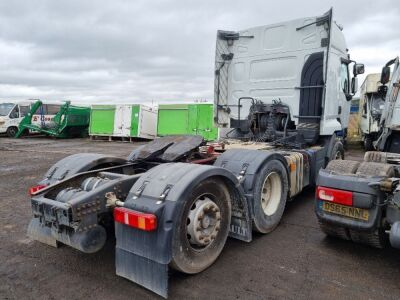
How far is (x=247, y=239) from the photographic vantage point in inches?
135

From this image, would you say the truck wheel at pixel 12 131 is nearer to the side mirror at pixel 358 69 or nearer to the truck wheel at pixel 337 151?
the truck wheel at pixel 337 151

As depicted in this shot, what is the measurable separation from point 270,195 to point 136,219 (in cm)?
222

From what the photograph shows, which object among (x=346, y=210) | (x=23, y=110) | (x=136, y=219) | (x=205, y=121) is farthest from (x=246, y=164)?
(x=23, y=110)

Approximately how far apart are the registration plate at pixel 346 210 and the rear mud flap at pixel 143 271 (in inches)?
70.6

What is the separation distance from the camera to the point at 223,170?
3.16m

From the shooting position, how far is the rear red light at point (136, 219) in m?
2.52

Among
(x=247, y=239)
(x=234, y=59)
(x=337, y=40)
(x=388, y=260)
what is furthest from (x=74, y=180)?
(x=337, y=40)

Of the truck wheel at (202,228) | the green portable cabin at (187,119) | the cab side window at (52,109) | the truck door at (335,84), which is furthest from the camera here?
the cab side window at (52,109)

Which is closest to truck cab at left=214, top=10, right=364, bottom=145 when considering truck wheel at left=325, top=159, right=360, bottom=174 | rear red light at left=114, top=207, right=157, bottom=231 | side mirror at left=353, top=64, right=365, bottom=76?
side mirror at left=353, top=64, right=365, bottom=76

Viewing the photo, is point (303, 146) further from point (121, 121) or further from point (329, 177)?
point (121, 121)

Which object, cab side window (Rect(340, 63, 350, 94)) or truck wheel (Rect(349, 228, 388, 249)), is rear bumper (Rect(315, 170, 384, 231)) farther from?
cab side window (Rect(340, 63, 350, 94))

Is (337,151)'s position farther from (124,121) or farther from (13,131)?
(13,131)

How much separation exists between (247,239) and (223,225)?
0.35m

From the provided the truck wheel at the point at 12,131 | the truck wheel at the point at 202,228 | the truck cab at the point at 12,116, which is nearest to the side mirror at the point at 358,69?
the truck wheel at the point at 202,228
